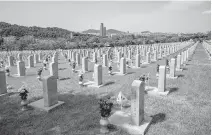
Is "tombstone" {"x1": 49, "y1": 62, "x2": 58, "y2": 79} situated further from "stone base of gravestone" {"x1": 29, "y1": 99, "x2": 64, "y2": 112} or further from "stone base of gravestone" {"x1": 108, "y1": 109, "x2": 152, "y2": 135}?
"stone base of gravestone" {"x1": 108, "y1": 109, "x2": 152, "y2": 135}

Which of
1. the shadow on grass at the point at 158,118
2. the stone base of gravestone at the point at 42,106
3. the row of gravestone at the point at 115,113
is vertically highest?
the row of gravestone at the point at 115,113

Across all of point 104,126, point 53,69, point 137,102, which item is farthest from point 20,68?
point 137,102

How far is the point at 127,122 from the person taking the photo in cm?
617

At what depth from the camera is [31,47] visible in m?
38.6

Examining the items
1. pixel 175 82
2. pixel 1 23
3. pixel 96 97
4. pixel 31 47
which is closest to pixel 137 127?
pixel 96 97

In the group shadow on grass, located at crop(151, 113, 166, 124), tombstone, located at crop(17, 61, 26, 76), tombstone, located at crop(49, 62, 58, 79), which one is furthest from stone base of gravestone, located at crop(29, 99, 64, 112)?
tombstone, located at crop(17, 61, 26, 76)

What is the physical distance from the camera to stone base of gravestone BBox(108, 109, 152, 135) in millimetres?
5630

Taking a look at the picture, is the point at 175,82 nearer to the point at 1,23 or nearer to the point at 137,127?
the point at 137,127

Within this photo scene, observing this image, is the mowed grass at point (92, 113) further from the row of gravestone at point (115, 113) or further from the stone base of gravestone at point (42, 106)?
the row of gravestone at point (115, 113)

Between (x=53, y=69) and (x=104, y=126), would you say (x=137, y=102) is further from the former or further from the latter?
(x=53, y=69)

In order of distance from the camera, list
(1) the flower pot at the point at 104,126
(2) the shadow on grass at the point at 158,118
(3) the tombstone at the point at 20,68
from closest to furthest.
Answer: (1) the flower pot at the point at 104,126
(2) the shadow on grass at the point at 158,118
(3) the tombstone at the point at 20,68

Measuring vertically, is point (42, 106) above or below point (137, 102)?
below

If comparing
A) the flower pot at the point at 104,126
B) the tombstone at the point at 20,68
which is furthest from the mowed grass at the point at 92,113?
the tombstone at the point at 20,68

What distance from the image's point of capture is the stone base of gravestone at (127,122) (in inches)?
222
